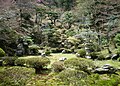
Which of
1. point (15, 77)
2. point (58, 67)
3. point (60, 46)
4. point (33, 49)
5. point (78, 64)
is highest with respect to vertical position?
point (15, 77)

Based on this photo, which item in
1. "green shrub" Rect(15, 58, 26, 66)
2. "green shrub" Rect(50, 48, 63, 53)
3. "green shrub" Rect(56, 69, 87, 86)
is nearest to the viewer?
"green shrub" Rect(56, 69, 87, 86)

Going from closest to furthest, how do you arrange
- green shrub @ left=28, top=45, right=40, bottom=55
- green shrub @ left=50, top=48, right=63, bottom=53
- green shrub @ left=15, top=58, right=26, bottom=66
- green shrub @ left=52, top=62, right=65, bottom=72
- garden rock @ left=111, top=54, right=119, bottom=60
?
1. green shrub @ left=52, top=62, right=65, bottom=72
2. green shrub @ left=15, top=58, right=26, bottom=66
3. garden rock @ left=111, top=54, right=119, bottom=60
4. green shrub @ left=28, top=45, right=40, bottom=55
5. green shrub @ left=50, top=48, right=63, bottom=53

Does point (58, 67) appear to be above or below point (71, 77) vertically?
below

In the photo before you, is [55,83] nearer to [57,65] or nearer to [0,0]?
[57,65]

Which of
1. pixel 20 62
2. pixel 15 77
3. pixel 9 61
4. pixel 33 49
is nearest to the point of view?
pixel 15 77

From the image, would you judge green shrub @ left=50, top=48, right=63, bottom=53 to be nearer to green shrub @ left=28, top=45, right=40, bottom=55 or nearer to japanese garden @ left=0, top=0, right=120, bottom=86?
japanese garden @ left=0, top=0, right=120, bottom=86

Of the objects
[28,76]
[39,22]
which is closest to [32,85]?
[28,76]

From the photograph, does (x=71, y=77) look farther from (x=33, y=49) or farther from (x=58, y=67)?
(x=33, y=49)

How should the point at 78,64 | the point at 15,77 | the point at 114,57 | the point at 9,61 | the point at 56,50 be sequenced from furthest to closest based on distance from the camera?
the point at 56,50 < the point at 114,57 < the point at 9,61 < the point at 78,64 < the point at 15,77

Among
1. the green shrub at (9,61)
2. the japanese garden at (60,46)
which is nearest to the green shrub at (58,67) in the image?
the japanese garden at (60,46)

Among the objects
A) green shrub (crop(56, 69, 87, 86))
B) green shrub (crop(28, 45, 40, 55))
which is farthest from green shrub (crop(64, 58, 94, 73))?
green shrub (crop(28, 45, 40, 55))

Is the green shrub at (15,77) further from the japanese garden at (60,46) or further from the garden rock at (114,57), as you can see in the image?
the garden rock at (114,57)

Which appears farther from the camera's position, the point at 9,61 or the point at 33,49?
the point at 33,49

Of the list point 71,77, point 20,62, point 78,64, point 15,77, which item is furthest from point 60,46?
point 15,77
